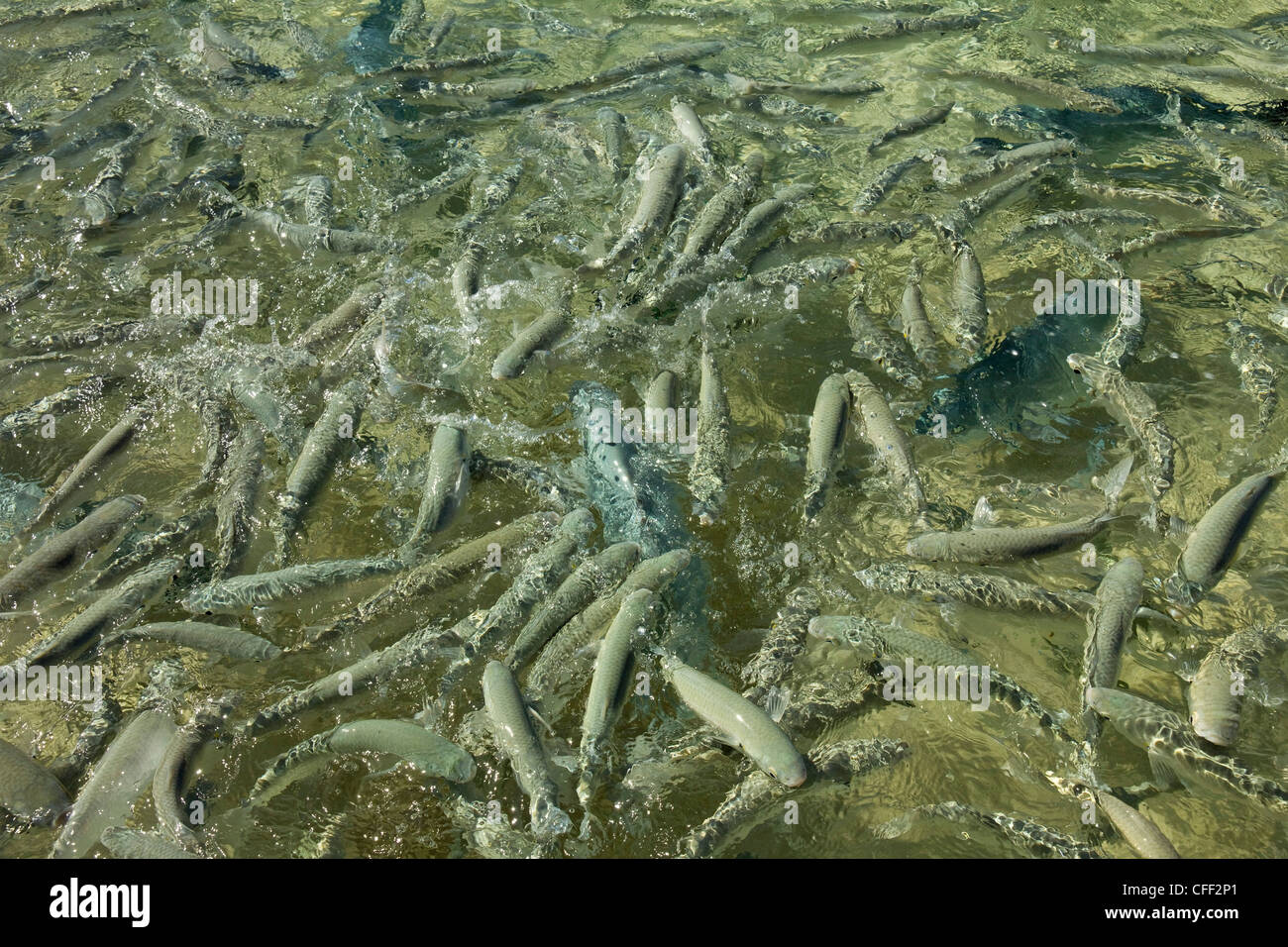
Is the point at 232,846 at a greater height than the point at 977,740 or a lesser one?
lesser

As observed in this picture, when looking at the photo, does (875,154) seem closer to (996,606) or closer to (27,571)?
(996,606)

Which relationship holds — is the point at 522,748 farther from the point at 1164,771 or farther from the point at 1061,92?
the point at 1061,92

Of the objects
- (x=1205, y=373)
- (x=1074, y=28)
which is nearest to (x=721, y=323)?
(x=1205, y=373)

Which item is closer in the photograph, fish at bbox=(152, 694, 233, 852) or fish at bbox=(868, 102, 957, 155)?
fish at bbox=(152, 694, 233, 852)

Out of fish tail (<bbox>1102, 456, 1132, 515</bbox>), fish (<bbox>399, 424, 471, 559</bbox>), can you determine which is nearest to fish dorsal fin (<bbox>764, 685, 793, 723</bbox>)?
fish (<bbox>399, 424, 471, 559</bbox>)

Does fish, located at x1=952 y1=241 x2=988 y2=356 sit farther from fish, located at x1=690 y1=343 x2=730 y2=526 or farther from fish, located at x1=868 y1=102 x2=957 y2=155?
fish, located at x1=868 y1=102 x2=957 y2=155

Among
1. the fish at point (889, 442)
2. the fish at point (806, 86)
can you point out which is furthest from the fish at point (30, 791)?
the fish at point (806, 86)
